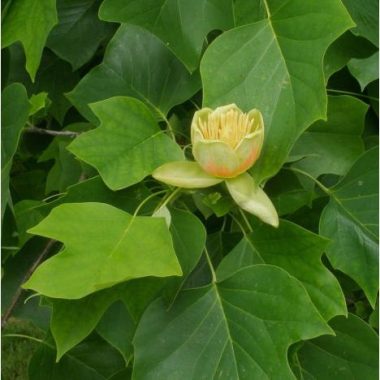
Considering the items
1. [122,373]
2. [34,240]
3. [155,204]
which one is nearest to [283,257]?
[155,204]

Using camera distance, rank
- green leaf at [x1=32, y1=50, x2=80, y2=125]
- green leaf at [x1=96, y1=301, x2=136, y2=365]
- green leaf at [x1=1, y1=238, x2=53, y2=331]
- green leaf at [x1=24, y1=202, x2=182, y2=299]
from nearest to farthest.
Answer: green leaf at [x1=24, y1=202, x2=182, y2=299], green leaf at [x1=96, y1=301, x2=136, y2=365], green leaf at [x1=1, y1=238, x2=53, y2=331], green leaf at [x1=32, y1=50, x2=80, y2=125]

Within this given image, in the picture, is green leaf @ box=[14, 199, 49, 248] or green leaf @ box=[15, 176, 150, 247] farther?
green leaf @ box=[14, 199, 49, 248]

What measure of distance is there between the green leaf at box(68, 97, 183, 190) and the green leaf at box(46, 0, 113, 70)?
310 millimetres

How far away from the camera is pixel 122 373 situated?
3.22 ft

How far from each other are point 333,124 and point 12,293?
52 cm

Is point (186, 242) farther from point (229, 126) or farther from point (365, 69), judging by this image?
point (365, 69)

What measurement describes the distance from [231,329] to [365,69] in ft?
1.47

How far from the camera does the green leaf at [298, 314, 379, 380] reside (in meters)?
0.97

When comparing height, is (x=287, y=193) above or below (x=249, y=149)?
below

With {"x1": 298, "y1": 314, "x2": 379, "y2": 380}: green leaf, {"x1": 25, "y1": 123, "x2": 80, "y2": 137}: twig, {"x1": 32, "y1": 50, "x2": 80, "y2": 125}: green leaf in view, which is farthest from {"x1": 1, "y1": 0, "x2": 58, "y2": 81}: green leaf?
{"x1": 298, "y1": 314, "x2": 379, "y2": 380}: green leaf

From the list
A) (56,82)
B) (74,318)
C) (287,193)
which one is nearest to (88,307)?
(74,318)

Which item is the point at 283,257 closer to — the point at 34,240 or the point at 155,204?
the point at 155,204

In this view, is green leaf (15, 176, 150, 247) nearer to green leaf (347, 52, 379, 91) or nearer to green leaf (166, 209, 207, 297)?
green leaf (166, 209, 207, 297)

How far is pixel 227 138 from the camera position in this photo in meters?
0.81
